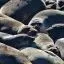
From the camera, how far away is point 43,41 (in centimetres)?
643

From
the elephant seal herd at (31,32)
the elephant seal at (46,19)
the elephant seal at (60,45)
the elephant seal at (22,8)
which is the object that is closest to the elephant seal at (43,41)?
the elephant seal herd at (31,32)

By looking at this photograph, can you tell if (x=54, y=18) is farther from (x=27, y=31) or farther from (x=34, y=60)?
(x=34, y=60)

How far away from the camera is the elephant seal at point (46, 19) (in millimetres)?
7293

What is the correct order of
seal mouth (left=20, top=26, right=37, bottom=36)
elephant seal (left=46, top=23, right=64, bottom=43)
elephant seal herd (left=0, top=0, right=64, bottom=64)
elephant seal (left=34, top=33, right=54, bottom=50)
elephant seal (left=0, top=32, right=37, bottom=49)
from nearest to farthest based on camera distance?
elephant seal herd (left=0, top=0, right=64, bottom=64)
elephant seal (left=0, top=32, right=37, bottom=49)
elephant seal (left=34, top=33, right=54, bottom=50)
seal mouth (left=20, top=26, right=37, bottom=36)
elephant seal (left=46, top=23, right=64, bottom=43)

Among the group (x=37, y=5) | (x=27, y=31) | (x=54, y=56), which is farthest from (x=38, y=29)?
(x=54, y=56)

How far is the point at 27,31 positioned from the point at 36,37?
22 cm

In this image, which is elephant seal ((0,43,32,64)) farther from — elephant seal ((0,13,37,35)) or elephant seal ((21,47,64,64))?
elephant seal ((0,13,37,35))

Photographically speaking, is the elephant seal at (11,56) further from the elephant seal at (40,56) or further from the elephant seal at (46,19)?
the elephant seal at (46,19)

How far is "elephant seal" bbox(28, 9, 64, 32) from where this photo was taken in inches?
287

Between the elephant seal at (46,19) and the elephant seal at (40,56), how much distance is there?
1.56 metres

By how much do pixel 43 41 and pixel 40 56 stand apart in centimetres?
98

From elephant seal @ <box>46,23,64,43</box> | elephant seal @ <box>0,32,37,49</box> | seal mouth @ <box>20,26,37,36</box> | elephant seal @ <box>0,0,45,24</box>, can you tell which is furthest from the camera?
elephant seal @ <box>0,0,45,24</box>

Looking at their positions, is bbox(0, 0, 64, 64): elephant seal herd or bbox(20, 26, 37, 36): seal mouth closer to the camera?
bbox(0, 0, 64, 64): elephant seal herd

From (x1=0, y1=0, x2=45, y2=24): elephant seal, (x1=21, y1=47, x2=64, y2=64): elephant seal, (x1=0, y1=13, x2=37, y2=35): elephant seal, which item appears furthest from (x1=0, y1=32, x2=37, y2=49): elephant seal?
(x1=0, y1=0, x2=45, y2=24): elephant seal
